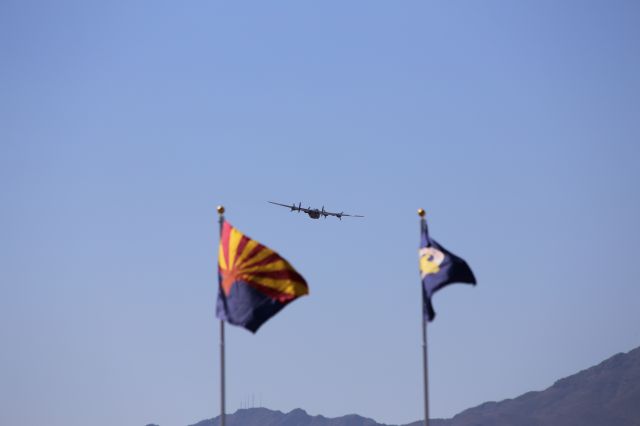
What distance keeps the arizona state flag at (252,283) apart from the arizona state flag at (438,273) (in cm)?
617

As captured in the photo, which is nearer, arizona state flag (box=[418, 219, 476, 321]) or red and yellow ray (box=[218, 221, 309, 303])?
red and yellow ray (box=[218, 221, 309, 303])

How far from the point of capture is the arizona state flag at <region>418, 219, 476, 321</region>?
57.2 meters

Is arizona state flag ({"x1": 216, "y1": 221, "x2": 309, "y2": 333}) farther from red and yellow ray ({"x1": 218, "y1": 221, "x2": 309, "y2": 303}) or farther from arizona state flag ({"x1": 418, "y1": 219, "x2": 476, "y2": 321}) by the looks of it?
arizona state flag ({"x1": 418, "y1": 219, "x2": 476, "y2": 321})

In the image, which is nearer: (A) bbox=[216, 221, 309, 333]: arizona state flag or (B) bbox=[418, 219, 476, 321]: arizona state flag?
(A) bbox=[216, 221, 309, 333]: arizona state flag

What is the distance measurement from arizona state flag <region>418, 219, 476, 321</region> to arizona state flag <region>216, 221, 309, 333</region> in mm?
6166

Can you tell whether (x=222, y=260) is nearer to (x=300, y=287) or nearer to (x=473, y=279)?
(x=300, y=287)

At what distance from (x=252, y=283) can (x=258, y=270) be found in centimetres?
59

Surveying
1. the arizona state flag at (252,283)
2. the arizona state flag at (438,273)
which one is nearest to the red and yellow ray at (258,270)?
the arizona state flag at (252,283)

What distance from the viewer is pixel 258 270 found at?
5509 cm

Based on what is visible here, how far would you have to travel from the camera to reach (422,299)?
5781cm

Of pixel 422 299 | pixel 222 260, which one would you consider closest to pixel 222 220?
pixel 222 260

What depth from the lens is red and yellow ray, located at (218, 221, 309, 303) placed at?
178ft

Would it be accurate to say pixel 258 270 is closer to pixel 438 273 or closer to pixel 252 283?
pixel 252 283

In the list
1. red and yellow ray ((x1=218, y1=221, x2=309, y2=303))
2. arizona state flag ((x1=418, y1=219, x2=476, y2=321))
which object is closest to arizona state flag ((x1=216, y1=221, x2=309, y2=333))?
red and yellow ray ((x1=218, y1=221, x2=309, y2=303))
